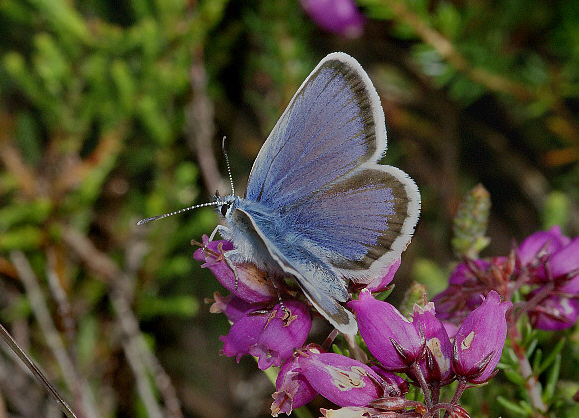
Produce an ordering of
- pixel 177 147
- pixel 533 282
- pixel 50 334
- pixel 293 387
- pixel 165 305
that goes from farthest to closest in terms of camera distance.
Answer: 1. pixel 177 147
2. pixel 165 305
3. pixel 50 334
4. pixel 533 282
5. pixel 293 387

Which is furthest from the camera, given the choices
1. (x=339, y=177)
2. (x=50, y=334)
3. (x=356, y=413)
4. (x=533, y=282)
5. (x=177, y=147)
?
(x=177, y=147)

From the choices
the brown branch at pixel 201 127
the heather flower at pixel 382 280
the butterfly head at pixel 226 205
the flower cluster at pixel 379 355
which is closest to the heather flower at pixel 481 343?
the flower cluster at pixel 379 355

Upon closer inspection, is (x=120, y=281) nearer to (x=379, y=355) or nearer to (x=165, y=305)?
(x=165, y=305)

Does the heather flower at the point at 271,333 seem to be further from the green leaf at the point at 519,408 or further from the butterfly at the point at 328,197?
the green leaf at the point at 519,408

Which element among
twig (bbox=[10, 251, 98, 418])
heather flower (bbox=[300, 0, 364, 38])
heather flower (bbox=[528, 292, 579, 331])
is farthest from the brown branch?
heather flower (bbox=[528, 292, 579, 331])

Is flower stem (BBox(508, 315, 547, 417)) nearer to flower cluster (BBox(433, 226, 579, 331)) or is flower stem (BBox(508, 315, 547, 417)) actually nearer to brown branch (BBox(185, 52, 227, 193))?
flower cluster (BBox(433, 226, 579, 331))

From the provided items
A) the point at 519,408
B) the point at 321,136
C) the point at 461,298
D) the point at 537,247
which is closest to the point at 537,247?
the point at 537,247
